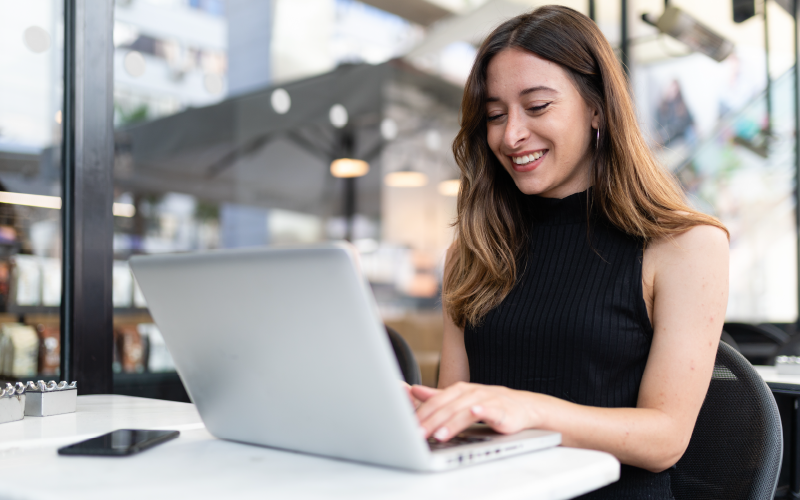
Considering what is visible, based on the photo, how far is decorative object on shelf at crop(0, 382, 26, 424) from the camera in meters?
1.05

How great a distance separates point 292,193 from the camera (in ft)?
25.0

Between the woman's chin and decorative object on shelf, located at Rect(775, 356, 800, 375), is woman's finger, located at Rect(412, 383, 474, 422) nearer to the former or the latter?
the woman's chin

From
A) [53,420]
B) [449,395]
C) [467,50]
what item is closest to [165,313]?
[449,395]

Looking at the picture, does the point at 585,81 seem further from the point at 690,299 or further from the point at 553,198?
the point at 690,299

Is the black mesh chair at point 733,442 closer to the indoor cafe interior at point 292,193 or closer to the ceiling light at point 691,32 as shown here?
the indoor cafe interior at point 292,193

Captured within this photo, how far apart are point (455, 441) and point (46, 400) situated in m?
0.72

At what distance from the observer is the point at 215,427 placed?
0.85 metres

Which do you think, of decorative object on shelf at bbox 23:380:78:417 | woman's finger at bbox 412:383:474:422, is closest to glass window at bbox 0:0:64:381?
decorative object on shelf at bbox 23:380:78:417

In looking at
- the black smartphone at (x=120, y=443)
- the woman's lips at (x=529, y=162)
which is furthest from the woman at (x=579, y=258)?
the black smartphone at (x=120, y=443)

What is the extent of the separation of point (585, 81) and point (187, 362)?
0.87 m

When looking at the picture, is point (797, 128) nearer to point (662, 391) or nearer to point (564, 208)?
point (564, 208)

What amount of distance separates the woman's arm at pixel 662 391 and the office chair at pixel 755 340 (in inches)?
93.2

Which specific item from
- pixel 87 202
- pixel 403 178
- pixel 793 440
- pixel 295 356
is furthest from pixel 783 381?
pixel 403 178

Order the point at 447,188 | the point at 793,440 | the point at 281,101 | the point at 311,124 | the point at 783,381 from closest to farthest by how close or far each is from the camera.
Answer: the point at 783,381 → the point at 793,440 → the point at 281,101 → the point at 311,124 → the point at 447,188
